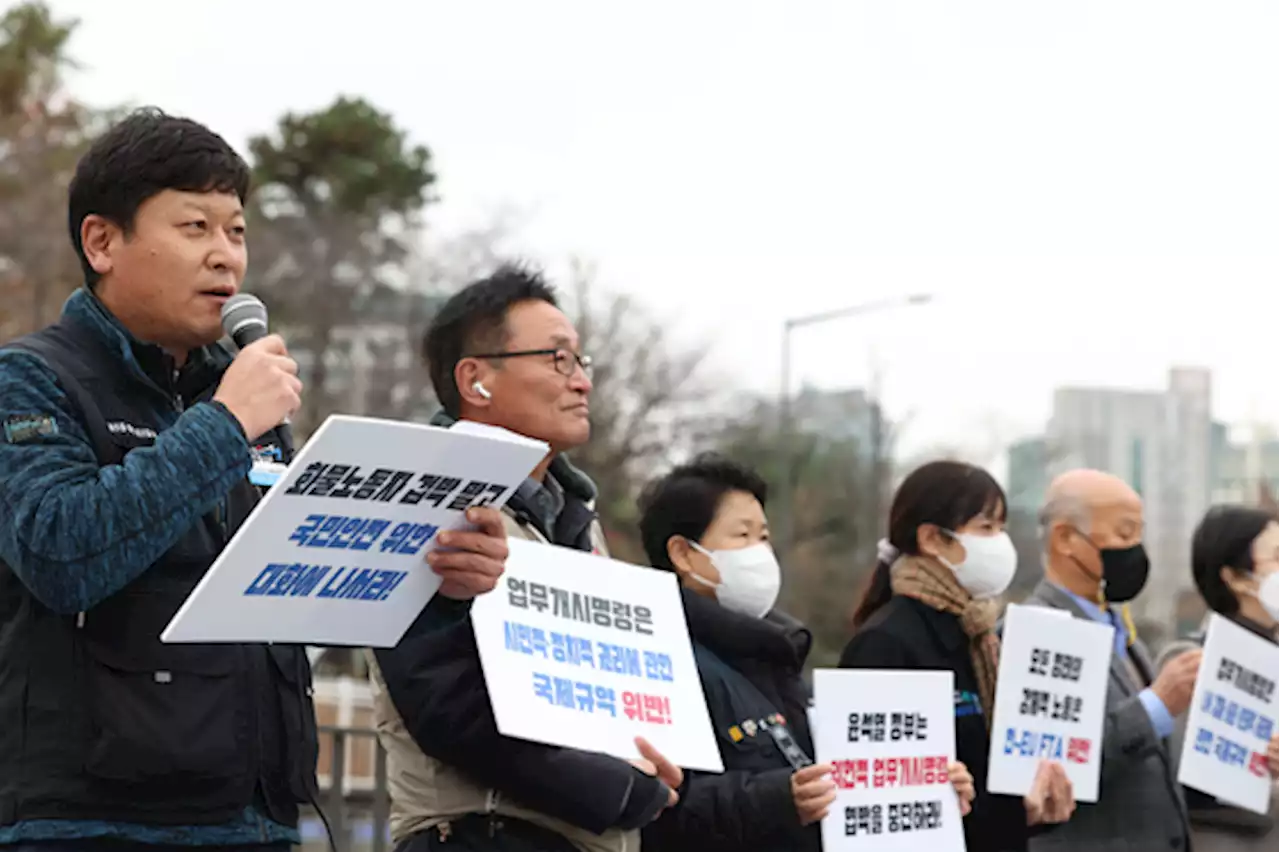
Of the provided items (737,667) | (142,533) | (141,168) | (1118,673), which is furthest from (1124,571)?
(142,533)

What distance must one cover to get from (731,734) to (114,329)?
7.78ft

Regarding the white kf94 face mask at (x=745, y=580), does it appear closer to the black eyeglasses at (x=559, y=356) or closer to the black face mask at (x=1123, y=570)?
the black eyeglasses at (x=559, y=356)

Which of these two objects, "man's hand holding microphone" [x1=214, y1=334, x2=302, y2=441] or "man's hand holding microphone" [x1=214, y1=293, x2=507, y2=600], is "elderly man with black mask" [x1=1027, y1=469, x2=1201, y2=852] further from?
"man's hand holding microphone" [x1=214, y1=334, x2=302, y2=441]

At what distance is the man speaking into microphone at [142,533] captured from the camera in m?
2.84

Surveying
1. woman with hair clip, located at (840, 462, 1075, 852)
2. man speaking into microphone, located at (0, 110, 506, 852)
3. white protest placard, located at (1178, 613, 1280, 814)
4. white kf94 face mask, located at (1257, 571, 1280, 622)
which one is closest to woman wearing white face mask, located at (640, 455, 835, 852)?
woman with hair clip, located at (840, 462, 1075, 852)

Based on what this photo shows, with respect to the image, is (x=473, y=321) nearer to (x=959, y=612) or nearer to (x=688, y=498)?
(x=688, y=498)

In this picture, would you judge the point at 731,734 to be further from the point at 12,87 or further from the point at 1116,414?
the point at 1116,414

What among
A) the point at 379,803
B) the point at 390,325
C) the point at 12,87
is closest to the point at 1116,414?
the point at 390,325

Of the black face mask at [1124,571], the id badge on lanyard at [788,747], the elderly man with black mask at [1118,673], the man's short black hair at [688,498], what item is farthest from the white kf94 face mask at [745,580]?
the black face mask at [1124,571]

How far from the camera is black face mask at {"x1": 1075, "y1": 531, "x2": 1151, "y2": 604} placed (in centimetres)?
664

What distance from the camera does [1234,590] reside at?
7.12m

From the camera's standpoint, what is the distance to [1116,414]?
45750 mm

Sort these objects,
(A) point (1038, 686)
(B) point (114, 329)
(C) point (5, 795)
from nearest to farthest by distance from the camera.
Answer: (C) point (5, 795)
(B) point (114, 329)
(A) point (1038, 686)

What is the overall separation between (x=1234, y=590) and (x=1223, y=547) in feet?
0.55
